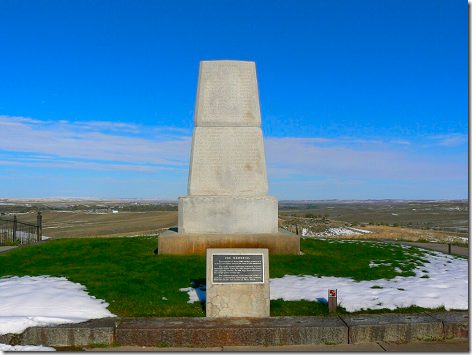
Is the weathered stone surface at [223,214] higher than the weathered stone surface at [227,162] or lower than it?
lower

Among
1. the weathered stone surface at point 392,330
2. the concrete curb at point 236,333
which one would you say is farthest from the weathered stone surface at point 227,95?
the weathered stone surface at point 392,330

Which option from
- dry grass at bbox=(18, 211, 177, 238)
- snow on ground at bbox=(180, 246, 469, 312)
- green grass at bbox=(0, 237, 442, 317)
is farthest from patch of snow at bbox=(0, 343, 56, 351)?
dry grass at bbox=(18, 211, 177, 238)

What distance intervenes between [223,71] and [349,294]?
21.4ft

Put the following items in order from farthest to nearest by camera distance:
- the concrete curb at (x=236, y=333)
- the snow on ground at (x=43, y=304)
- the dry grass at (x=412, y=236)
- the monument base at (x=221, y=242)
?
1. the dry grass at (x=412, y=236)
2. the monument base at (x=221, y=242)
3. the snow on ground at (x=43, y=304)
4. the concrete curb at (x=236, y=333)

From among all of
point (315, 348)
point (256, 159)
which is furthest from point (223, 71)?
point (315, 348)

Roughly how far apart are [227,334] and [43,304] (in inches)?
110

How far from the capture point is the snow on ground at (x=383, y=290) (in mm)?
6078

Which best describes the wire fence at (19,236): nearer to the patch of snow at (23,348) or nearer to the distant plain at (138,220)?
the distant plain at (138,220)

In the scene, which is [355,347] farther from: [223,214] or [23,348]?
[223,214]

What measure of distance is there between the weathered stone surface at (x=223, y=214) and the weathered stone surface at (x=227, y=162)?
0.89 feet

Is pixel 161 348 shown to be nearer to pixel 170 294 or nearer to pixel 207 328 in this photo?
pixel 207 328

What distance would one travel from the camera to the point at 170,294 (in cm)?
664

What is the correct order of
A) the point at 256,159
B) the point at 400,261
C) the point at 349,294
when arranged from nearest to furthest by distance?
the point at 349,294 → the point at 400,261 → the point at 256,159

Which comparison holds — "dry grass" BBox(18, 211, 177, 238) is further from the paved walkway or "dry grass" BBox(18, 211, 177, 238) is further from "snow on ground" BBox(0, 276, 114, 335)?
the paved walkway
